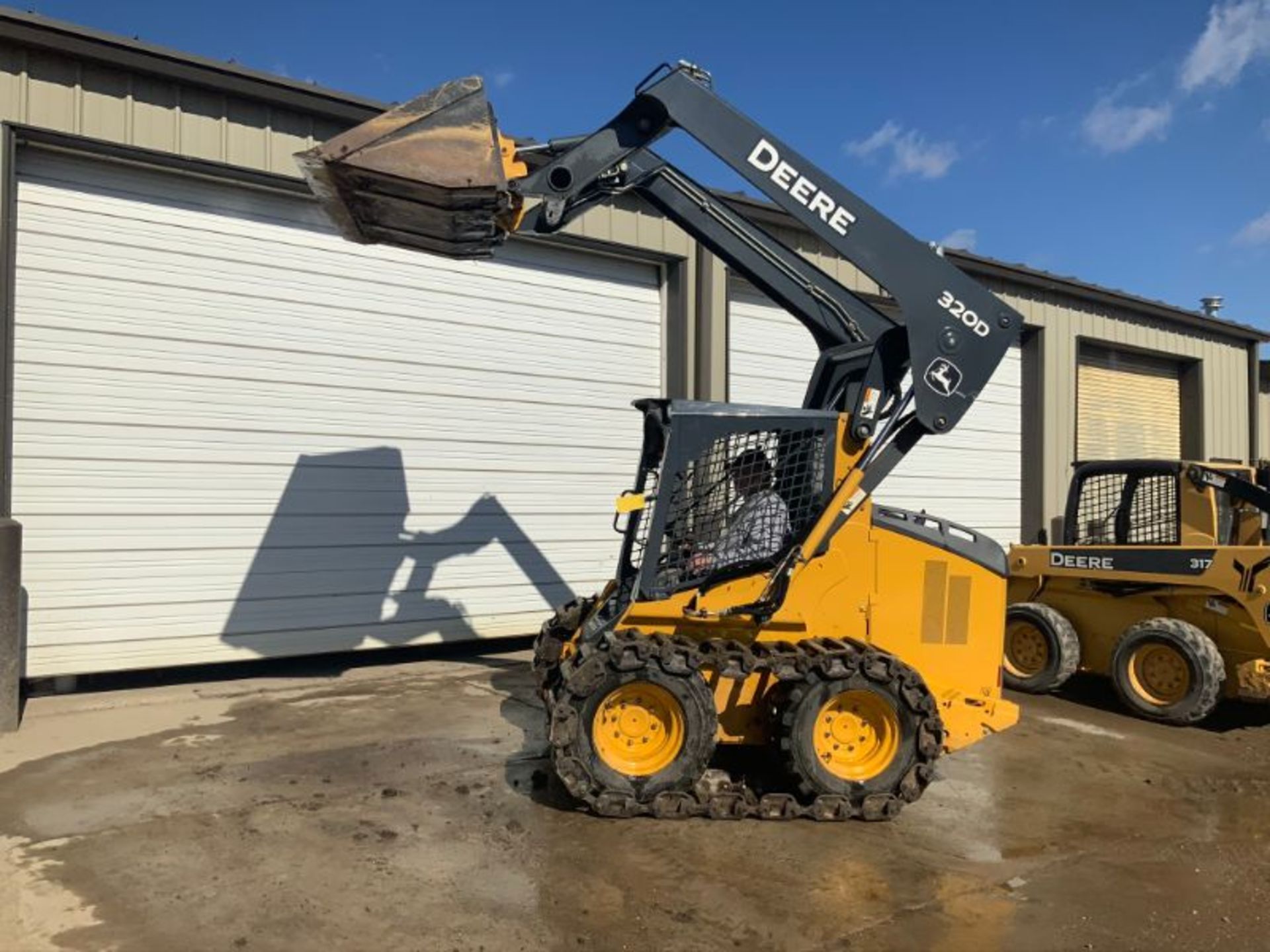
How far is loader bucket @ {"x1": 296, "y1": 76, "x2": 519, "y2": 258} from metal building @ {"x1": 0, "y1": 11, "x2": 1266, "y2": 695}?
373cm

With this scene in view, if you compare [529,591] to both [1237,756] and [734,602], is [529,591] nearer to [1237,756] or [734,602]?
[734,602]

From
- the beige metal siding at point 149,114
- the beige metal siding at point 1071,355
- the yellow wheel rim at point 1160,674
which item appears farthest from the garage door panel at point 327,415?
the beige metal siding at point 1071,355

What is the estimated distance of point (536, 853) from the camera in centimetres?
464

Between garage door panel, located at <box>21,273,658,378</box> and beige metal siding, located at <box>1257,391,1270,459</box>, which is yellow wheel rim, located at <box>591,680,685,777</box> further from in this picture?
beige metal siding, located at <box>1257,391,1270,459</box>

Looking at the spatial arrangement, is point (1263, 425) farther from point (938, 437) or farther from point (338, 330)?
point (338, 330)

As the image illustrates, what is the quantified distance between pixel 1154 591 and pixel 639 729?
5470 millimetres

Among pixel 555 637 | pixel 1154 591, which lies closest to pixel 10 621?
pixel 555 637

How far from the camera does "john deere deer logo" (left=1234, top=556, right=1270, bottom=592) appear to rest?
7.62 meters

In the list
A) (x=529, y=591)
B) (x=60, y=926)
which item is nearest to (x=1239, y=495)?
(x=529, y=591)

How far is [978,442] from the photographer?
14.5 metres

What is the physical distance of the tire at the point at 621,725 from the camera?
16.6 ft

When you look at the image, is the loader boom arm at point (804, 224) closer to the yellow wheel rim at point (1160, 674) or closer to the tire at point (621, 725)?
the tire at point (621, 725)

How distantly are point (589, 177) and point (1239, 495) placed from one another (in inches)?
252

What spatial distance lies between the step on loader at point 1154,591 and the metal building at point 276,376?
419cm
